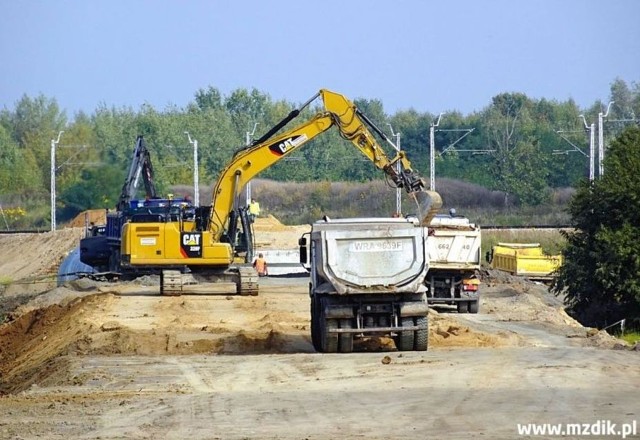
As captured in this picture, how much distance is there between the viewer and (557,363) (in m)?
21.0

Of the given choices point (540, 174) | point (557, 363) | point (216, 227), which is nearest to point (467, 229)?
point (216, 227)

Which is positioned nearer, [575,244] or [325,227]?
[325,227]

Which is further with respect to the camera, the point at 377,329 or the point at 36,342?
the point at 36,342

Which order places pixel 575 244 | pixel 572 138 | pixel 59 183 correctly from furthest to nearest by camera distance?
pixel 572 138 → pixel 59 183 → pixel 575 244

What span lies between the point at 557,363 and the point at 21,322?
20664 millimetres

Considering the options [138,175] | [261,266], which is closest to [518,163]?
[261,266]

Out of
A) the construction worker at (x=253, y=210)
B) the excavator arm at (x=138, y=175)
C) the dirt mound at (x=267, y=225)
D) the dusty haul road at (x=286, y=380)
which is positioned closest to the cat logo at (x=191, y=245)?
the dusty haul road at (x=286, y=380)

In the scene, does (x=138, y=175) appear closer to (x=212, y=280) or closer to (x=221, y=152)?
(x=212, y=280)

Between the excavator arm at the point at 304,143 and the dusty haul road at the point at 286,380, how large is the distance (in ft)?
14.1

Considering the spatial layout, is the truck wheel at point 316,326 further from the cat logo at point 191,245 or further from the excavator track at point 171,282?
the excavator track at point 171,282

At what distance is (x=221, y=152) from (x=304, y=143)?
64050 mm

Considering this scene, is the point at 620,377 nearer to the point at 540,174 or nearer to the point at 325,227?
the point at 325,227

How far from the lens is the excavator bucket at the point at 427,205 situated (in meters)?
32.8

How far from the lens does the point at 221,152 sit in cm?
10131
